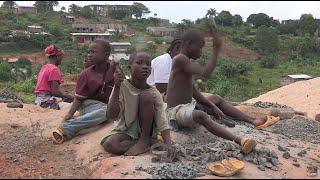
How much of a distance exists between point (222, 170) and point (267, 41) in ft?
133

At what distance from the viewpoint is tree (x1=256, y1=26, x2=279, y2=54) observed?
140 ft

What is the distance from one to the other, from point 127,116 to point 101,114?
35.8 inches

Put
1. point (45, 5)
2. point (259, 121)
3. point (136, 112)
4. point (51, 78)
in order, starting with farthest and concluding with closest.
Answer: point (45, 5)
point (51, 78)
point (259, 121)
point (136, 112)

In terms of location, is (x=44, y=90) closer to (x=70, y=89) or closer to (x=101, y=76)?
(x=101, y=76)

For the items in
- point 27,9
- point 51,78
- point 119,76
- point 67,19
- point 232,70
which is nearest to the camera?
point 119,76

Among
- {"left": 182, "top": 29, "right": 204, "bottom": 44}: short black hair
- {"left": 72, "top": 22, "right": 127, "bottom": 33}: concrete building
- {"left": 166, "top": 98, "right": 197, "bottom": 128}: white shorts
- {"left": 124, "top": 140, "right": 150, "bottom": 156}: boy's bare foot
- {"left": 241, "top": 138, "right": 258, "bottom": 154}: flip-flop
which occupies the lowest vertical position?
{"left": 72, "top": 22, "right": 127, "bottom": 33}: concrete building

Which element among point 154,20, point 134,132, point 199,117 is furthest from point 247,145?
point 154,20

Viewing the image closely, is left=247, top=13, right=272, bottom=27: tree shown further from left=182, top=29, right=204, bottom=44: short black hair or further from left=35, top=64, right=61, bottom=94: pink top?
left=182, top=29, right=204, bottom=44: short black hair

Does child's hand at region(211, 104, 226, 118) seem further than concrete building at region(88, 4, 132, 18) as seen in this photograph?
No

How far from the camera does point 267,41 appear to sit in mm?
43000

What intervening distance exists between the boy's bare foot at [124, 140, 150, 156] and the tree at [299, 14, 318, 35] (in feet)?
157

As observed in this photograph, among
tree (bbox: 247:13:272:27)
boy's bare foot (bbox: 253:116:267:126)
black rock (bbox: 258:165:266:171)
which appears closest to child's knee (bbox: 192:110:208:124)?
black rock (bbox: 258:165:266:171)

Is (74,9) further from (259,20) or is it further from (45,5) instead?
(259,20)

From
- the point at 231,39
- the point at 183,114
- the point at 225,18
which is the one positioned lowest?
the point at 231,39
